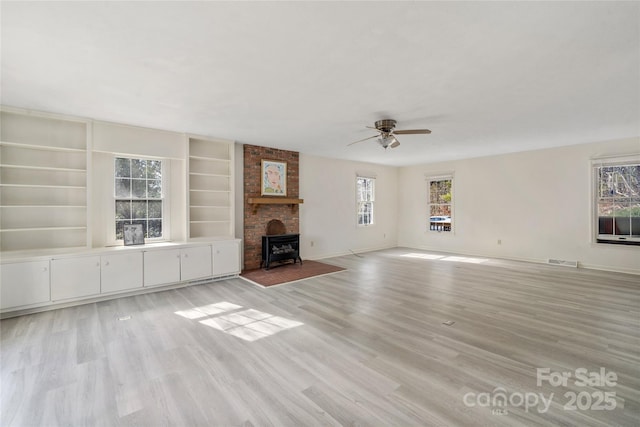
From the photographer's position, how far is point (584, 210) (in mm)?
5809

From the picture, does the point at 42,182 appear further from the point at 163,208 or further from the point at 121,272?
the point at 121,272

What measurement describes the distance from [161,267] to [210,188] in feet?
5.78

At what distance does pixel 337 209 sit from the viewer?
7.55 meters

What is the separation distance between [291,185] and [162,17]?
15.4ft

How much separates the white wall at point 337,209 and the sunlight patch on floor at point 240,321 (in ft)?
11.0

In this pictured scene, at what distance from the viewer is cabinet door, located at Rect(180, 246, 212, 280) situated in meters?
4.62

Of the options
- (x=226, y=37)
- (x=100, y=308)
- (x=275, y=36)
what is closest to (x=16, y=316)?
(x=100, y=308)

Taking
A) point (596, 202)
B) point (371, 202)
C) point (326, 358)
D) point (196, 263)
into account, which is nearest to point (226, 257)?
point (196, 263)

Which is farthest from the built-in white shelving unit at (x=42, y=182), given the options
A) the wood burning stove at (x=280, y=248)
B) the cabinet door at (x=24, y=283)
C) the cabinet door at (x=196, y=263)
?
the wood burning stove at (x=280, y=248)

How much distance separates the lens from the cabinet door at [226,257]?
4973 mm

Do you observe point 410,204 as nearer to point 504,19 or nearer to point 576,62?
point 576,62

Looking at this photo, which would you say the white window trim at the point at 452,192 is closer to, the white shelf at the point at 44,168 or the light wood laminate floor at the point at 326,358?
the light wood laminate floor at the point at 326,358

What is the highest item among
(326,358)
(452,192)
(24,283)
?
(452,192)

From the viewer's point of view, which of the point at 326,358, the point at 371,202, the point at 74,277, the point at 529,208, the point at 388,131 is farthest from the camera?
the point at 371,202
